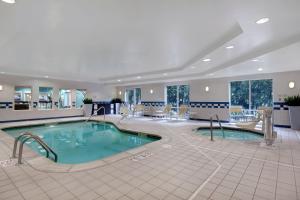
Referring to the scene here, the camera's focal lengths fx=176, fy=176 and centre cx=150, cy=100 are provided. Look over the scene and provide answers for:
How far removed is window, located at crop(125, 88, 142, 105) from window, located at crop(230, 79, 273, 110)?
6.19 metres

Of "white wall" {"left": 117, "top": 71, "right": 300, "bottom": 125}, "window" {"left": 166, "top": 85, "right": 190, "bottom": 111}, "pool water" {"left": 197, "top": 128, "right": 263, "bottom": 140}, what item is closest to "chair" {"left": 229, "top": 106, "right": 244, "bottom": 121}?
"white wall" {"left": 117, "top": 71, "right": 300, "bottom": 125}

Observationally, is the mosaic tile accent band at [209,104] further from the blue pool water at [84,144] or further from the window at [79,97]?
the window at [79,97]

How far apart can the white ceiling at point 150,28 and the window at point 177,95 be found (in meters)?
5.23

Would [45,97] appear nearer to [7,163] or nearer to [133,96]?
[133,96]

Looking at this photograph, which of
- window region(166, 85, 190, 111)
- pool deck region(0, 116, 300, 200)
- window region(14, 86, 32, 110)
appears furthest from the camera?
window region(166, 85, 190, 111)

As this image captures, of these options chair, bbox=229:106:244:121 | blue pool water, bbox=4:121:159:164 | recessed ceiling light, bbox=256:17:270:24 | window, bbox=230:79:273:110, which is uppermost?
recessed ceiling light, bbox=256:17:270:24

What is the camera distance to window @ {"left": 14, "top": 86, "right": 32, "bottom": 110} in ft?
29.0

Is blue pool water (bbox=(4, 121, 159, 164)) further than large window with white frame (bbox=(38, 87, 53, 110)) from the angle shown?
No

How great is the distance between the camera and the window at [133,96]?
12.6m

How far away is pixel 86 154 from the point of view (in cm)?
452

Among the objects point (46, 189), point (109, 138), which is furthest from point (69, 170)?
point (109, 138)

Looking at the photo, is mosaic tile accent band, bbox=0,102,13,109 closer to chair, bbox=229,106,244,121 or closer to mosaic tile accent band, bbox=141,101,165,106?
mosaic tile accent band, bbox=141,101,165,106

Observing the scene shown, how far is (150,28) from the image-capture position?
302 centimetres

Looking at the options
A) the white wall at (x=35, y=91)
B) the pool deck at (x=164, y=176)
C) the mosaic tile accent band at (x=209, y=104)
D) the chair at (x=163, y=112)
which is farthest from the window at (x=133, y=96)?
the pool deck at (x=164, y=176)
